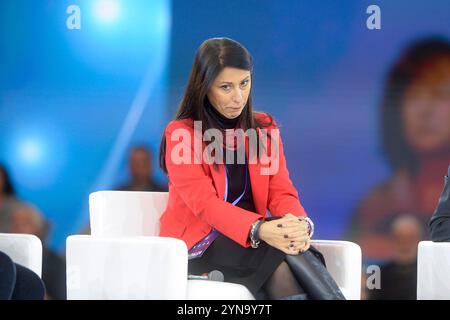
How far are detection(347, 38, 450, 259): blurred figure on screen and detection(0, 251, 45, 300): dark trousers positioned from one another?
2186 mm

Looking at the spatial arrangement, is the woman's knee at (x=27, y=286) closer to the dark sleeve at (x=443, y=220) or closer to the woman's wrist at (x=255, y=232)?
the woman's wrist at (x=255, y=232)

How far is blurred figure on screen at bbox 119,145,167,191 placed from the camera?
4.40 metres

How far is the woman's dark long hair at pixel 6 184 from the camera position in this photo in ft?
14.6

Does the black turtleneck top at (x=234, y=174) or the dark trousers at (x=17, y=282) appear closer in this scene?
the dark trousers at (x=17, y=282)

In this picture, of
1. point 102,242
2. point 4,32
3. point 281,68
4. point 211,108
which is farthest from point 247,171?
point 4,32

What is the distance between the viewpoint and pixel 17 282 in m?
2.59

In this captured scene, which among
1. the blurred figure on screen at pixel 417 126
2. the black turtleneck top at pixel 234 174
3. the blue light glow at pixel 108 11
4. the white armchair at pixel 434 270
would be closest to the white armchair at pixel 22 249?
the black turtleneck top at pixel 234 174

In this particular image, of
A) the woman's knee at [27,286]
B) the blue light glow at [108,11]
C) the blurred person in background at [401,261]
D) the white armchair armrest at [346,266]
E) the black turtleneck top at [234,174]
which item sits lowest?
the blurred person in background at [401,261]

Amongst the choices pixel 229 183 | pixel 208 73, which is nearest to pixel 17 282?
pixel 229 183

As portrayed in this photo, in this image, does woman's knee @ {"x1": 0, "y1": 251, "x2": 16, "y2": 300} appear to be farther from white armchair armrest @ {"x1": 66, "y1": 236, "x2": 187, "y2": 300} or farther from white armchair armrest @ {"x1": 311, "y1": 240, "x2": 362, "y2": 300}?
white armchair armrest @ {"x1": 311, "y1": 240, "x2": 362, "y2": 300}

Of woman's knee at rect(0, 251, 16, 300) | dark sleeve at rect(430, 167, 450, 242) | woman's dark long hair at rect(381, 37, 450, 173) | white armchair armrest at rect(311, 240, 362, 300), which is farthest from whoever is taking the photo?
woman's dark long hair at rect(381, 37, 450, 173)

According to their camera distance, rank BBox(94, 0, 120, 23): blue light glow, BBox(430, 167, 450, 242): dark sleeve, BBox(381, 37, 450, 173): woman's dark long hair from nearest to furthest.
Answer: BBox(430, 167, 450, 242): dark sleeve < BBox(381, 37, 450, 173): woman's dark long hair < BBox(94, 0, 120, 23): blue light glow

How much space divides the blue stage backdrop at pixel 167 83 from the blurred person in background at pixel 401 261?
26 centimetres

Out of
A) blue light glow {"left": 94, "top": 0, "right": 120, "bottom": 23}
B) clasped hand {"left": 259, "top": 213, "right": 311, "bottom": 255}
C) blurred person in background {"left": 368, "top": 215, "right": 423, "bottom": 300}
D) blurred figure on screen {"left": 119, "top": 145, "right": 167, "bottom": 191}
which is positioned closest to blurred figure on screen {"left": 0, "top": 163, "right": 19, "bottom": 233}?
blurred figure on screen {"left": 119, "top": 145, "right": 167, "bottom": 191}
